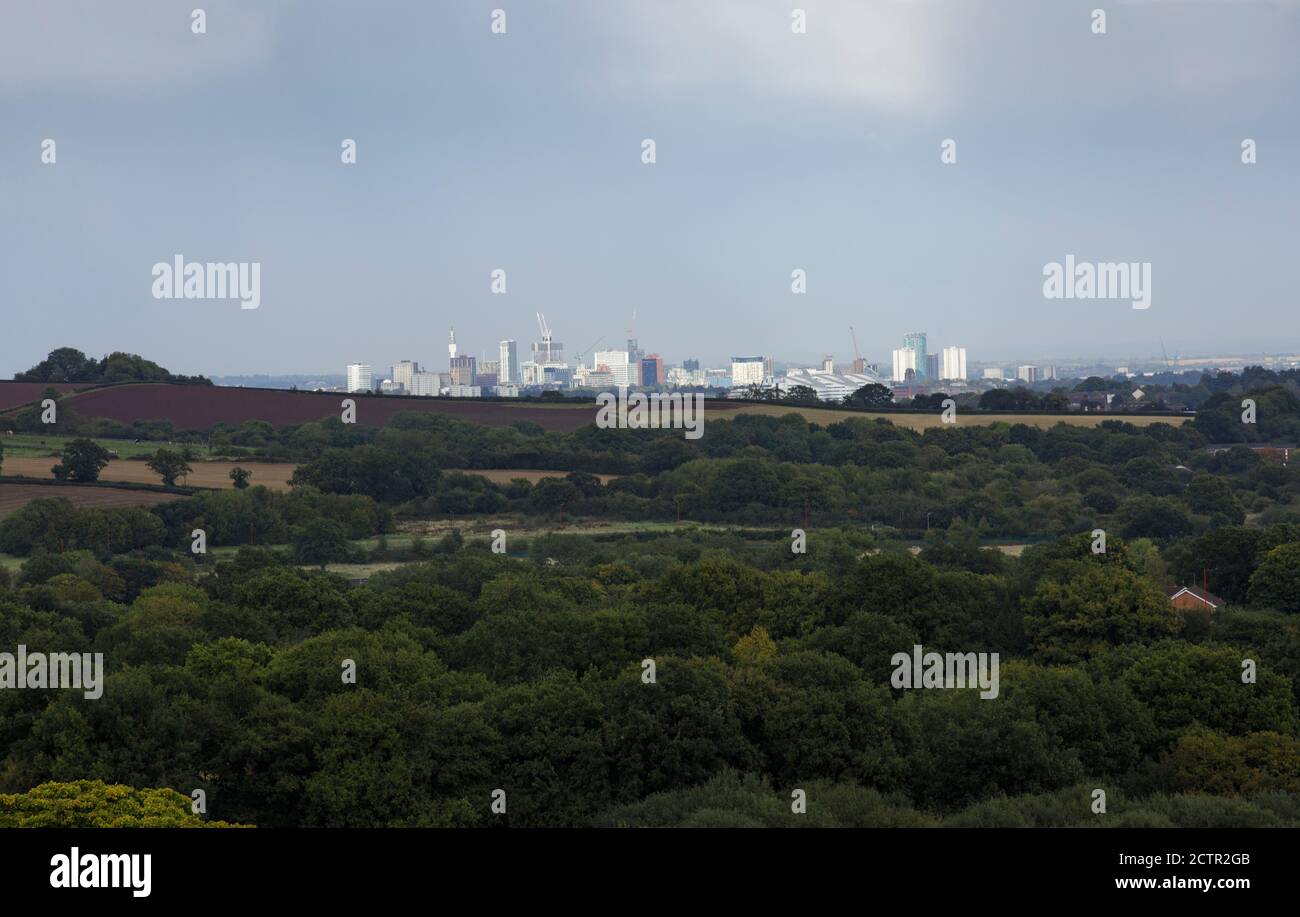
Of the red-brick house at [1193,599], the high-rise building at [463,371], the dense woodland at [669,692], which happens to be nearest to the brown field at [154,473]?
the dense woodland at [669,692]

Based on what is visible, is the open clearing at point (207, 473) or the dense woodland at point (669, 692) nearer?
the dense woodland at point (669, 692)

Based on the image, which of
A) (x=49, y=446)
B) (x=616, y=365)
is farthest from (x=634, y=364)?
(x=49, y=446)

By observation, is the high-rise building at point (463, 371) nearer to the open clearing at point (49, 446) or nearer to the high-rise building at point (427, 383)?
the high-rise building at point (427, 383)

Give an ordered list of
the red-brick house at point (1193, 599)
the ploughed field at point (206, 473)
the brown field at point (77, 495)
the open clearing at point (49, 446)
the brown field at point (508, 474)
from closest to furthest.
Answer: the red-brick house at point (1193, 599)
the brown field at point (77, 495)
the ploughed field at point (206, 473)
the open clearing at point (49, 446)
the brown field at point (508, 474)

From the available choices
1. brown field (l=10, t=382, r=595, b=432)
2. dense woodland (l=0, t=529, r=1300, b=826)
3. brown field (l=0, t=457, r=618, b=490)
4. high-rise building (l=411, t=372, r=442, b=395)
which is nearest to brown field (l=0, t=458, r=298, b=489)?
brown field (l=0, t=457, r=618, b=490)

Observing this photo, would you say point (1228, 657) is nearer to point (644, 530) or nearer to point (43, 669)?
point (43, 669)

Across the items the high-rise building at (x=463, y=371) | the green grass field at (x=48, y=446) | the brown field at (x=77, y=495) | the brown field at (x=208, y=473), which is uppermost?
the high-rise building at (x=463, y=371)

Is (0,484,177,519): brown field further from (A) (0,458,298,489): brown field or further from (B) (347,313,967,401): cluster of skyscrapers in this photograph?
(B) (347,313,967,401): cluster of skyscrapers

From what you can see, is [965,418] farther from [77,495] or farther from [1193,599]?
[1193,599]
